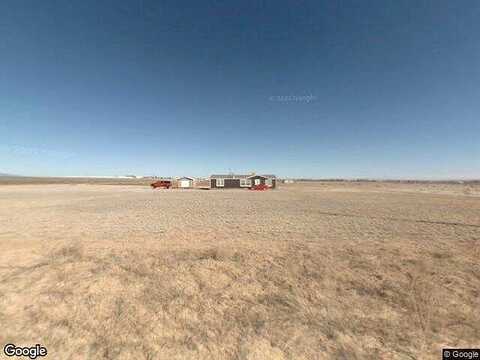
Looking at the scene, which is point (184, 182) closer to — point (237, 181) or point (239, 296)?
point (237, 181)

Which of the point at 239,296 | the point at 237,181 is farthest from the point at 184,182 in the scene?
the point at 239,296

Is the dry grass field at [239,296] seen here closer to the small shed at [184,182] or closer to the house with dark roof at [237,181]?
the house with dark roof at [237,181]

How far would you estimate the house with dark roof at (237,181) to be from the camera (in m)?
60.5

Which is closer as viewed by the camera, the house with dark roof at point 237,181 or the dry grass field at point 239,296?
the dry grass field at point 239,296

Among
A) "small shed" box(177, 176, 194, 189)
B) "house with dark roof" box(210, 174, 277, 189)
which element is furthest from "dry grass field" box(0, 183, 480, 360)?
"small shed" box(177, 176, 194, 189)

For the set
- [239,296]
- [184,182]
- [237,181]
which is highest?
[237,181]

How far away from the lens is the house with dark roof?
60.5 m

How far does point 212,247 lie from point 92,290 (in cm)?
387

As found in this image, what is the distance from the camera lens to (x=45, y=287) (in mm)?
5590

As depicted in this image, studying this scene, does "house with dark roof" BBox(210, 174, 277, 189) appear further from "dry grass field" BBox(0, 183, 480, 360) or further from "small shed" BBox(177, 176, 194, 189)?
"dry grass field" BBox(0, 183, 480, 360)

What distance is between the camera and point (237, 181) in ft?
200

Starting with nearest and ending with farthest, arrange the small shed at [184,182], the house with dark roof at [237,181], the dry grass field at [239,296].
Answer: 1. the dry grass field at [239,296]
2. the house with dark roof at [237,181]
3. the small shed at [184,182]

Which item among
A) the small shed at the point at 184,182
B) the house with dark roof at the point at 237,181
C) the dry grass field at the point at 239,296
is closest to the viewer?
the dry grass field at the point at 239,296

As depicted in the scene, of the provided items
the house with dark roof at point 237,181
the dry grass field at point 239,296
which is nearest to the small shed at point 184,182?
the house with dark roof at point 237,181
